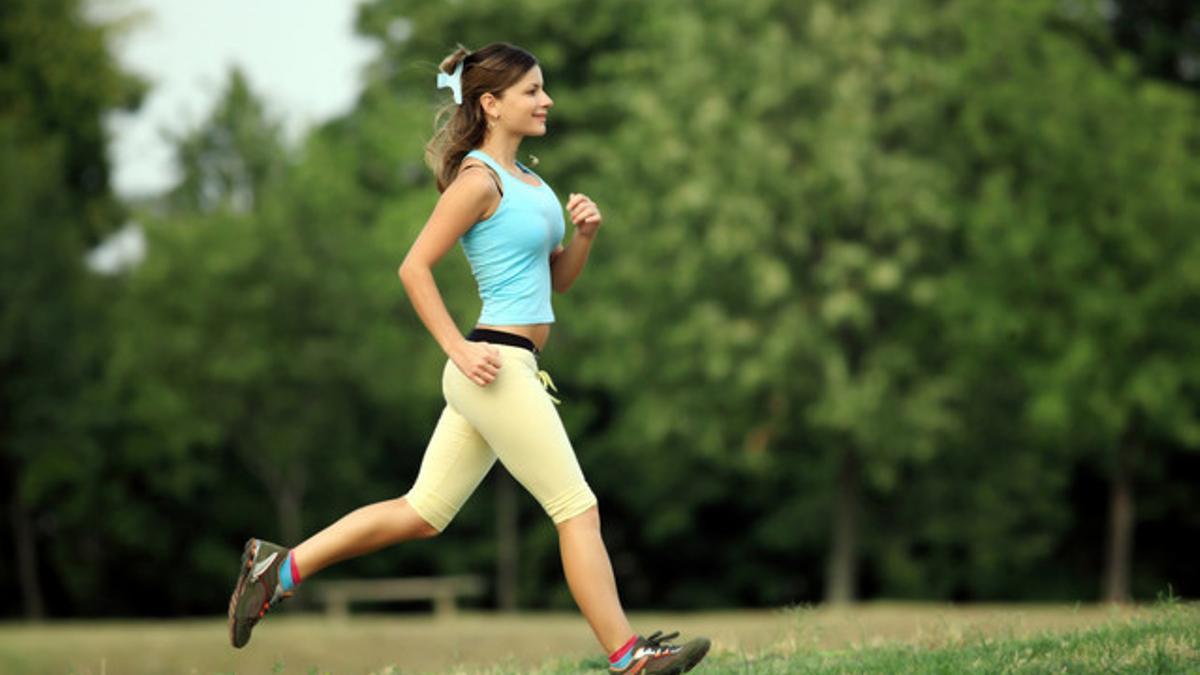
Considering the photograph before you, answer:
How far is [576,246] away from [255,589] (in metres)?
1.79

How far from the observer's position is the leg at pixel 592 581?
6.34 metres

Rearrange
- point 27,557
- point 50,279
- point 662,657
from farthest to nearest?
point 27,557, point 50,279, point 662,657

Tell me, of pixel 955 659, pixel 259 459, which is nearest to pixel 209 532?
pixel 259 459

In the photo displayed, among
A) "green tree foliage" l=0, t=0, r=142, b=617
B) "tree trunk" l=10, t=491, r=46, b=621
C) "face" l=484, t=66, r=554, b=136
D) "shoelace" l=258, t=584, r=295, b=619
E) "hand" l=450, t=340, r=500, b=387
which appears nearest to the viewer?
"hand" l=450, t=340, r=500, b=387

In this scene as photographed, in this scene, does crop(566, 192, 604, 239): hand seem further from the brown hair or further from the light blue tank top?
the brown hair

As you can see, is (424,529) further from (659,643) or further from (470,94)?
(470,94)

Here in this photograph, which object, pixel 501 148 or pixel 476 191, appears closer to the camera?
pixel 476 191

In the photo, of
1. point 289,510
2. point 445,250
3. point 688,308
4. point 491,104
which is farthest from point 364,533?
point 289,510

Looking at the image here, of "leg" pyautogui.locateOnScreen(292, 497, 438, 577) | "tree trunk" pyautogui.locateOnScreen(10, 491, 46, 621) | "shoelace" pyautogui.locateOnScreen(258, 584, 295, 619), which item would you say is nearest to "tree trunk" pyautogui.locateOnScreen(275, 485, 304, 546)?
"tree trunk" pyautogui.locateOnScreen(10, 491, 46, 621)

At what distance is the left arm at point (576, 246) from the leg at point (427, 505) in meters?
0.73

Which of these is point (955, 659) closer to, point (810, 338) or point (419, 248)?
point (419, 248)

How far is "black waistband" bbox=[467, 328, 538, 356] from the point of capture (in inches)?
249

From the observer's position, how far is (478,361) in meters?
6.19

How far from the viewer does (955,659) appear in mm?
6719
